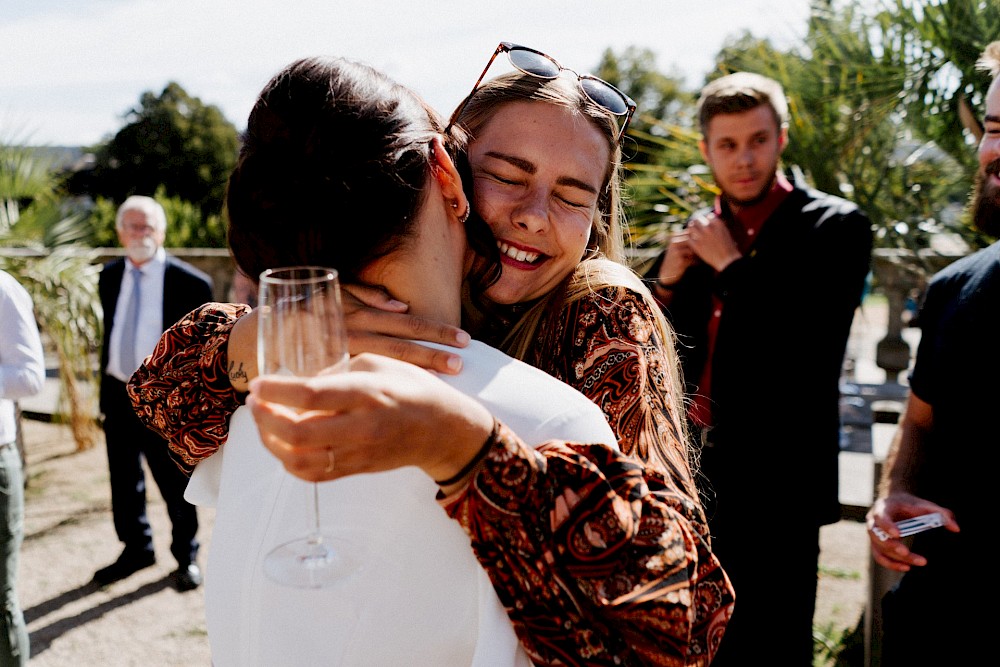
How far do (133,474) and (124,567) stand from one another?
1.85 feet

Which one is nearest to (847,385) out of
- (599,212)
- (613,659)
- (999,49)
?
(999,49)

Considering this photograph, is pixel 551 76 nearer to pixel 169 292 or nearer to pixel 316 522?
pixel 316 522

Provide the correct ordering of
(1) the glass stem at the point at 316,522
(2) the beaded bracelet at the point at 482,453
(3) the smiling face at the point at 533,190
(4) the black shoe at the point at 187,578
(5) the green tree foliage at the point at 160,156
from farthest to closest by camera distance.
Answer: (5) the green tree foliage at the point at 160,156 → (4) the black shoe at the point at 187,578 → (3) the smiling face at the point at 533,190 → (1) the glass stem at the point at 316,522 → (2) the beaded bracelet at the point at 482,453

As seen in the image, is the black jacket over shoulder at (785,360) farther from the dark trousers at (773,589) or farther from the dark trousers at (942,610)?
the dark trousers at (942,610)

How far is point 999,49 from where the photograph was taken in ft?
9.08

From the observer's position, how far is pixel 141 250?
5.13 m

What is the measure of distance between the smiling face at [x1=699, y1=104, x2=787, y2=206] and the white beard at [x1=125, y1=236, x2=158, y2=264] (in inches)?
141

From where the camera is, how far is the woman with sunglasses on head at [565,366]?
3.22 ft

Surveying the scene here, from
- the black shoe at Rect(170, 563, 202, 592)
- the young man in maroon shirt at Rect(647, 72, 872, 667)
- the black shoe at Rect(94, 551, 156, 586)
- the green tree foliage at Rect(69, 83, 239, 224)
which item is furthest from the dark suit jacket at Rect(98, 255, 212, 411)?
the green tree foliage at Rect(69, 83, 239, 224)

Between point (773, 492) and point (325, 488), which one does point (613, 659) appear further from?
point (773, 492)

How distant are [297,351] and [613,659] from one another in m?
0.55

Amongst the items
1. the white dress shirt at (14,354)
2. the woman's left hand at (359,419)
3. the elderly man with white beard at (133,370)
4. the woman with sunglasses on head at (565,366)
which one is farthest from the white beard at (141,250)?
the woman's left hand at (359,419)

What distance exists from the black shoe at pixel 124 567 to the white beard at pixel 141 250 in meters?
1.87

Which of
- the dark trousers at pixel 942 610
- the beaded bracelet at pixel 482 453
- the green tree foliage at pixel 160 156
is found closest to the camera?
the beaded bracelet at pixel 482 453
